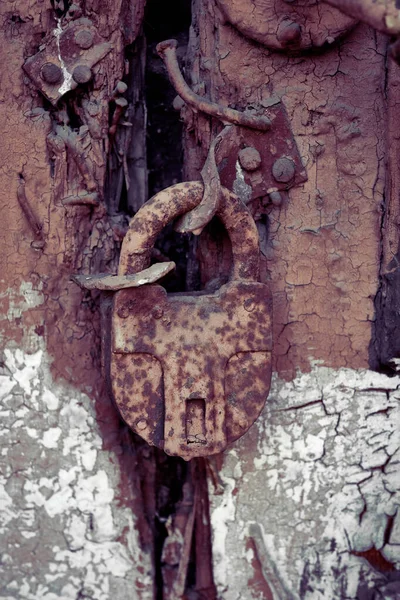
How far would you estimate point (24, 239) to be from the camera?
1.07m

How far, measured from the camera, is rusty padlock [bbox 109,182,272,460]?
2.96 ft

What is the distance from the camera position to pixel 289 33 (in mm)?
963

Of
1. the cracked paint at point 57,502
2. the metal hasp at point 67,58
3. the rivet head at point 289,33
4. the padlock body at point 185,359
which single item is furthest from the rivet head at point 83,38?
the cracked paint at point 57,502

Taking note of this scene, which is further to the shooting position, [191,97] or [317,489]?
[317,489]

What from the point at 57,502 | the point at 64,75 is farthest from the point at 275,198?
the point at 57,502

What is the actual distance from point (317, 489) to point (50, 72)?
0.97 metres

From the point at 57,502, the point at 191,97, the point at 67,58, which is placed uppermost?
the point at 67,58

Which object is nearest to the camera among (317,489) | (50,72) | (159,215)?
(159,215)

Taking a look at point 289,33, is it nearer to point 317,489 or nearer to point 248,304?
point 248,304

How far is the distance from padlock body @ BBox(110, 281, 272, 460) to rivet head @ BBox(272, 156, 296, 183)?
23cm

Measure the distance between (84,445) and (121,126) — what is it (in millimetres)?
646

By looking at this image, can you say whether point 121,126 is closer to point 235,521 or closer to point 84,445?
point 84,445

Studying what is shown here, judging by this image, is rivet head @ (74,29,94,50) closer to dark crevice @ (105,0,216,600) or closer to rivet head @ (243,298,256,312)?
dark crevice @ (105,0,216,600)

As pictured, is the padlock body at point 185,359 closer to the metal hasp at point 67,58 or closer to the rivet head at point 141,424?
the rivet head at point 141,424
